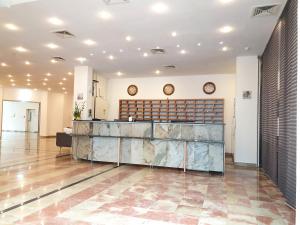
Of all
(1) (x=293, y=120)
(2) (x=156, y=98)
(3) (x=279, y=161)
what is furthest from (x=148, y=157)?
(2) (x=156, y=98)

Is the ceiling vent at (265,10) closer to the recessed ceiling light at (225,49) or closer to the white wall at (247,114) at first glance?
the recessed ceiling light at (225,49)

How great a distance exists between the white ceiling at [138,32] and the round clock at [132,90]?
2.18 metres

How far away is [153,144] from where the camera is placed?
645 centimetres

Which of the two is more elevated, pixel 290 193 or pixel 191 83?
pixel 191 83

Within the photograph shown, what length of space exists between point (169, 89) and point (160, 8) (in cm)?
619

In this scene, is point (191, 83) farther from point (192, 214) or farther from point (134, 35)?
point (192, 214)

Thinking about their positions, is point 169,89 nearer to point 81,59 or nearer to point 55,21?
point 81,59

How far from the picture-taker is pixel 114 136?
6.76m

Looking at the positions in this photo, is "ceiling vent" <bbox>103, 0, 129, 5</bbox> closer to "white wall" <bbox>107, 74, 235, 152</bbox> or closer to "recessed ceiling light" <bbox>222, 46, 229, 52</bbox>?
"recessed ceiling light" <bbox>222, 46, 229, 52</bbox>

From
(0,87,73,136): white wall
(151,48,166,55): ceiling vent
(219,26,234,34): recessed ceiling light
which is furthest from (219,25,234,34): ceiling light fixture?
(0,87,73,136): white wall

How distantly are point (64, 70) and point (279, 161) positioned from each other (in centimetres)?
860

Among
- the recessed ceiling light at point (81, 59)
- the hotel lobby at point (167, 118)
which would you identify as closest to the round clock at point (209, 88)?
the hotel lobby at point (167, 118)

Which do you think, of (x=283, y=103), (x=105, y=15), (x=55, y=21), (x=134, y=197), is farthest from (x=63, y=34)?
(x=283, y=103)

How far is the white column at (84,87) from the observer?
344 inches
